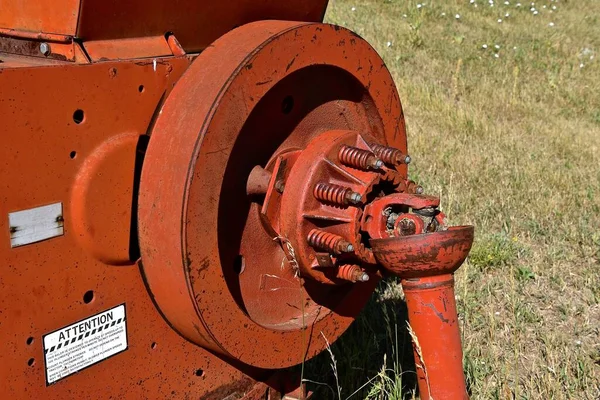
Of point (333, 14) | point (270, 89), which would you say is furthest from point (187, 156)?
point (333, 14)

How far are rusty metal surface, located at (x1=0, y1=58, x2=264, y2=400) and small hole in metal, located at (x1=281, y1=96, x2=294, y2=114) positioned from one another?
32 cm

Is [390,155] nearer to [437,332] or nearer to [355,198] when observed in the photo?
[355,198]

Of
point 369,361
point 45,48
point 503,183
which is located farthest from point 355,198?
point 503,183

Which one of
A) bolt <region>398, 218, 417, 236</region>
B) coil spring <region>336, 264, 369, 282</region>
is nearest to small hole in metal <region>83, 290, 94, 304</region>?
coil spring <region>336, 264, 369, 282</region>

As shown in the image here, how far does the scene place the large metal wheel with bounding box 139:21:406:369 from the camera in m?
1.78

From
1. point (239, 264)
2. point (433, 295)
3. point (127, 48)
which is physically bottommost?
point (433, 295)

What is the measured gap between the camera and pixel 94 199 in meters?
1.78

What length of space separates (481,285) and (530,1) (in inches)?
349

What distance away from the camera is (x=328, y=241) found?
195 centimetres

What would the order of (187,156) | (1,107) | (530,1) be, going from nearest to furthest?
(1,107) → (187,156) → (530,1)

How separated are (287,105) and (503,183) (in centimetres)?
344

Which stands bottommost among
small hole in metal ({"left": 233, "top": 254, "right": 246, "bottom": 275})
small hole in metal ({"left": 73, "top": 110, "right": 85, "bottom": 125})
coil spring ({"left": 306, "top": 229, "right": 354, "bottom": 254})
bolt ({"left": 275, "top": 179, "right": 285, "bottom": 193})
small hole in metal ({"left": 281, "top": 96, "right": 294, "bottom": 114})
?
small hole in metal ({"left": 233, "top": 254, "right": 246, "bottom": 275})

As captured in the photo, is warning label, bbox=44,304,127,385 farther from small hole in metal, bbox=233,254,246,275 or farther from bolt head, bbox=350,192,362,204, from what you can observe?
bolt head, bbox=350,192,362,204

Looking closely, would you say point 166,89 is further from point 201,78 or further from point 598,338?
point 598,338
